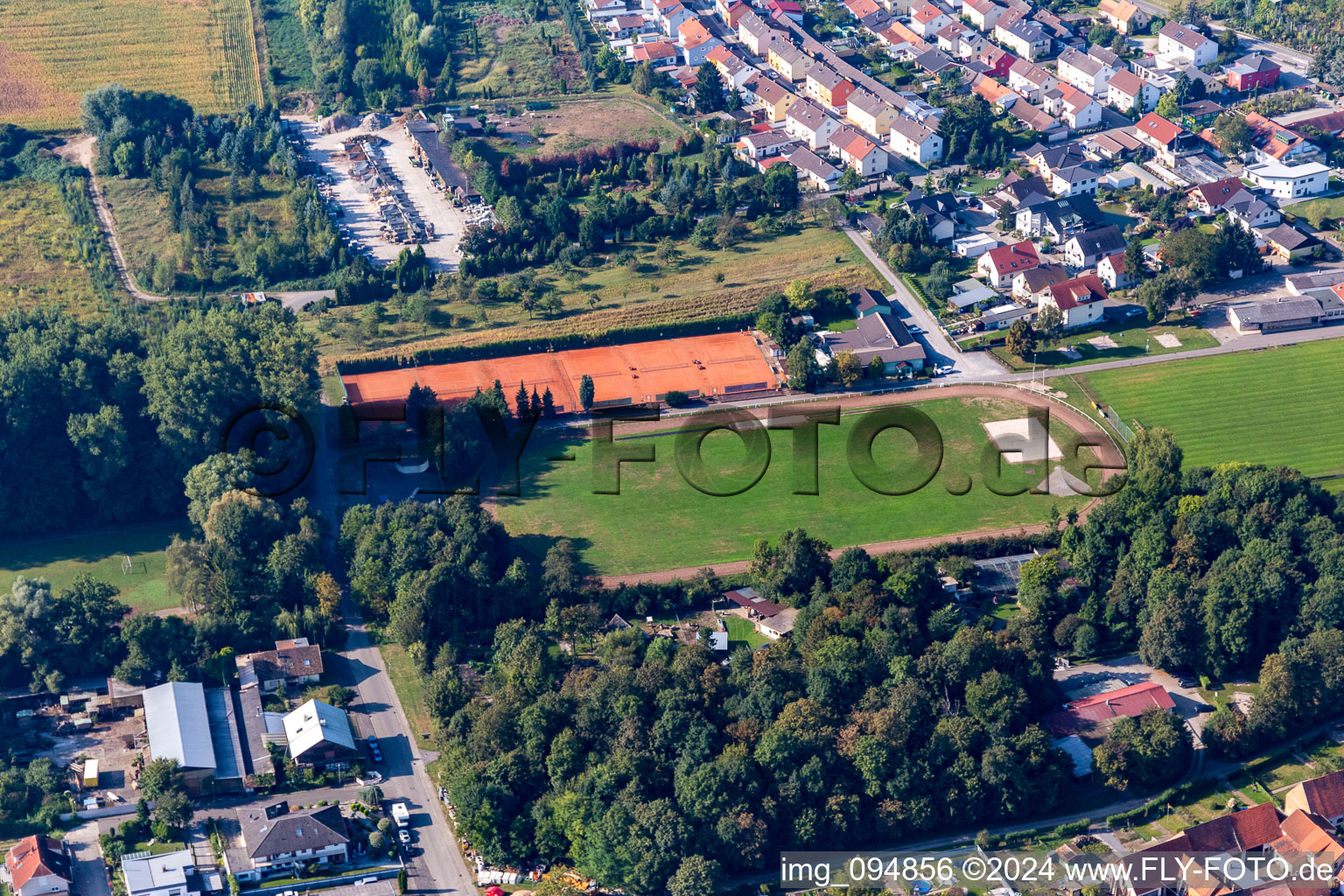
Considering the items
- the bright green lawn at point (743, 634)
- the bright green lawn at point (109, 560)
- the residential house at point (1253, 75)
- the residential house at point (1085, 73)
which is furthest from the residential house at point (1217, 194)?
the bright green lawn at point (109, 560)

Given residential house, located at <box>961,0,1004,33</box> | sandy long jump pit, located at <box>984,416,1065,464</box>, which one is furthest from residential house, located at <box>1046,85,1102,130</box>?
sandy long jump pit, located at <box>984,416,1065,464</box>

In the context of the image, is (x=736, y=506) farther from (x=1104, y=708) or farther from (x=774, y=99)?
(x=774, y=99)

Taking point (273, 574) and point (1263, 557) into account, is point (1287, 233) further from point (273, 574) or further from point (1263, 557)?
point (273, 574)

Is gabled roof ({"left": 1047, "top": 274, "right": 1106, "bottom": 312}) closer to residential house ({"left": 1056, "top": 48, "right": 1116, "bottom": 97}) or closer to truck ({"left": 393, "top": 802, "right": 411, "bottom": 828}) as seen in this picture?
residential house ({"left": 1056, "top": 48, "right": 1116, "bottom": 97})

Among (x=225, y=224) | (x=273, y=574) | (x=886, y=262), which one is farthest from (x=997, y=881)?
(x=225, y=224)

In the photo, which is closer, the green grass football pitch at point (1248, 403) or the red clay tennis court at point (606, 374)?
the green grass football pitch at point (1248, 403)

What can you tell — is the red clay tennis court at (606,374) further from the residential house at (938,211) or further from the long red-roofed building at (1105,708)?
the long red-roofed building at (1105,708)
